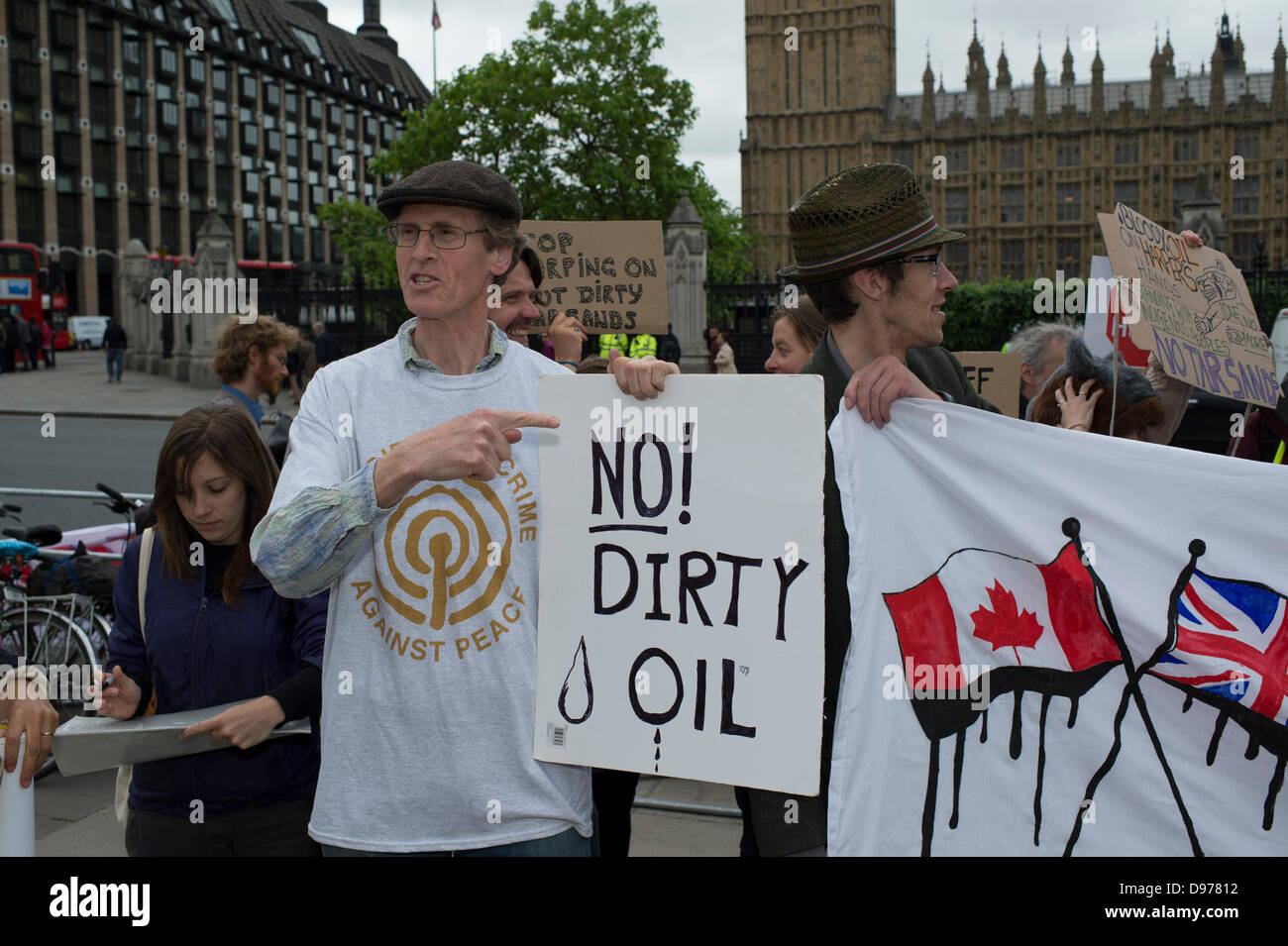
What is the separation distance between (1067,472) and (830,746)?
67 centimetres

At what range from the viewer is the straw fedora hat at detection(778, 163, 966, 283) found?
2.27m

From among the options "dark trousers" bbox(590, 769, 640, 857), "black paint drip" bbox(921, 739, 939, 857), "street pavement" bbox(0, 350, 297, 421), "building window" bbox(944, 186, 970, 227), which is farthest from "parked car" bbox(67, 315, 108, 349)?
"building window" bbox(944, 186, 970, 227)

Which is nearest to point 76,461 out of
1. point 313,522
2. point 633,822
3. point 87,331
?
point 633,822

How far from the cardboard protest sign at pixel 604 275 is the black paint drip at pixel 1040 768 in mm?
3475

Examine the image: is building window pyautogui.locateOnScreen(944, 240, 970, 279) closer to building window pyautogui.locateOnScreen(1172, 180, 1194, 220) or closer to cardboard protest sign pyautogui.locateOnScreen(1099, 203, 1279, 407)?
building window pyautogui.locateOnScreen(1172, 180, 1194, 220)

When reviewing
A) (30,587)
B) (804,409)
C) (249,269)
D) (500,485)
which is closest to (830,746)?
(804,409)

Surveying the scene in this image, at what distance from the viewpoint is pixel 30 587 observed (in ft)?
17.3

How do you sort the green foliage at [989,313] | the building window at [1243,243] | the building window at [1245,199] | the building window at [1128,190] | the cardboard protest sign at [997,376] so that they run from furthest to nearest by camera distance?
the building window at [1128,190], the building window at [1245,199], the building window at [1243,243], the green foliage at [989,313], the cardboard protest sign at [997,376]

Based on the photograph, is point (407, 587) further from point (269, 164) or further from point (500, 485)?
point (269, 164)

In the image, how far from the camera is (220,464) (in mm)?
2703

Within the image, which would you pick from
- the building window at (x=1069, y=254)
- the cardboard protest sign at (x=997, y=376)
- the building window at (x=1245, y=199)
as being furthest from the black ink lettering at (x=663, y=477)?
the building window at (x=1245, y=199)

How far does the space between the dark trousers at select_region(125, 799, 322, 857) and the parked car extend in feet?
159

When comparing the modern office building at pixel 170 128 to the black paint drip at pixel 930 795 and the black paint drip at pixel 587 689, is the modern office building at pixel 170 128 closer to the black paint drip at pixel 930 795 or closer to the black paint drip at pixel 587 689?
the black paint drip at pixel 587 689

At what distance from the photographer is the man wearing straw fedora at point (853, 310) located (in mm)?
2232
